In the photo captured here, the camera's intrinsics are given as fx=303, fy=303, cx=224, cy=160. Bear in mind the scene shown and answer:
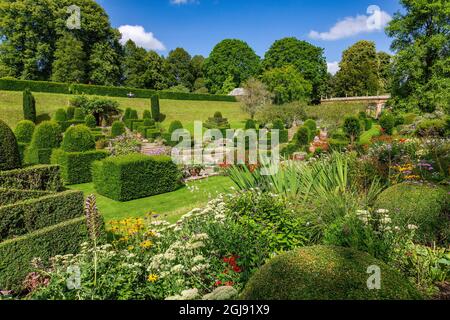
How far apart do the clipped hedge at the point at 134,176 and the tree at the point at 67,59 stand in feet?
93.2

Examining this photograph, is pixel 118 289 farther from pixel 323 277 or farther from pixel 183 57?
pixel 183 57

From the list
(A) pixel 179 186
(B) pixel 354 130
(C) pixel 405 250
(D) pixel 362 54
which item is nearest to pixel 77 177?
(A) pixel 179 186

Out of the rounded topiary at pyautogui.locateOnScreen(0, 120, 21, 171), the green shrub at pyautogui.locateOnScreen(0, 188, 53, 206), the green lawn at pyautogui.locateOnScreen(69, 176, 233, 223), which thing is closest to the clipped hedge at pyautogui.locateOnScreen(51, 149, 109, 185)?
the green lawn at pyautogui.locateOnScreen(69, 176, 233, 223)

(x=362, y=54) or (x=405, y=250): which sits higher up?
(x=362, y=54)

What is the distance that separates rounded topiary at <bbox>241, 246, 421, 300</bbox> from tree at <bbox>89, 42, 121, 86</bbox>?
3979cm

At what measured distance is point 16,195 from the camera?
15.4 ft

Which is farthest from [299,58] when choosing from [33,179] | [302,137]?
[33,179]

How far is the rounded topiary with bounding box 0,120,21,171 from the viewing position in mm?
5056

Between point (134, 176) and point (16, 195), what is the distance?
4320 millimetres

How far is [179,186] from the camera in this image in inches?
415

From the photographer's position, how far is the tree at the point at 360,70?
4775 centimetres

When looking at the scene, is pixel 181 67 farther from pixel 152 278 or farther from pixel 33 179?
pixel 152 278

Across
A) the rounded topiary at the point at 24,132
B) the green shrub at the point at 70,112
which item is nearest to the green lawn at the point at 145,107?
the green shrub at the point at 70,112
